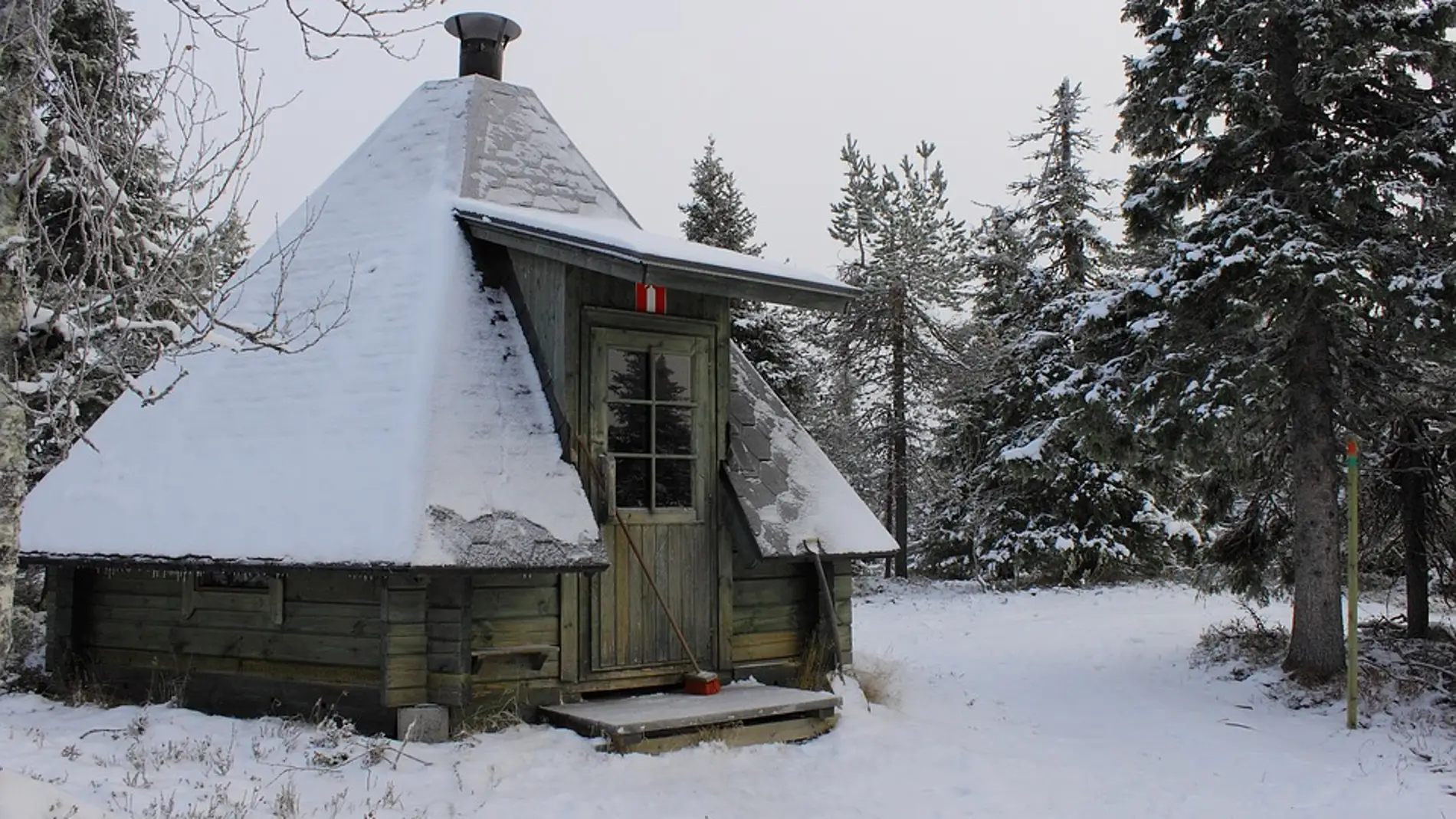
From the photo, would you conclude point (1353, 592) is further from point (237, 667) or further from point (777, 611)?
point (237, 667)

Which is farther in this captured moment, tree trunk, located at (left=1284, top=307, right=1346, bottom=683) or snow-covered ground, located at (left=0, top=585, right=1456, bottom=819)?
tree trunk, located at (left=1284, top=307, right=1346, bottom=683)

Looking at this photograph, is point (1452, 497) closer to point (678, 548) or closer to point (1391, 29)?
point (1391, 29)

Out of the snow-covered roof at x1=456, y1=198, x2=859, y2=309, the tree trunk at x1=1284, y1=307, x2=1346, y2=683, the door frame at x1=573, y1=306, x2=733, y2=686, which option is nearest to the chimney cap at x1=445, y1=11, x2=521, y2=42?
the snow-covered roof at x1=456, y1=198, x2=859, y2=309

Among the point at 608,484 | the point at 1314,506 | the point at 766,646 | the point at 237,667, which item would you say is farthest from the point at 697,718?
the point at 1314,506

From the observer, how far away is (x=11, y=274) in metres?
4.80

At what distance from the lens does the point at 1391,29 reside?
974 cm

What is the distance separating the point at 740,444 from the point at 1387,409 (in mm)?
5700

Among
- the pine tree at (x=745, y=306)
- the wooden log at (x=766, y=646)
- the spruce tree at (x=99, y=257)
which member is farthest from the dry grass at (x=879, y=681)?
the pine tree at (x=745, y=306)

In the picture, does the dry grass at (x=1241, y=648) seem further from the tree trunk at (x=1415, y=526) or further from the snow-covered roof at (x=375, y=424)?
the snow-covered roof at (x=375, y=424)

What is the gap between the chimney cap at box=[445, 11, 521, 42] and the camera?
12.0 m

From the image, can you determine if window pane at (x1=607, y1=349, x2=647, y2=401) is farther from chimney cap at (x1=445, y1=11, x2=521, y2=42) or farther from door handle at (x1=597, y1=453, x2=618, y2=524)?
chimney cap at (x1=445, y1=11, x2=521, y2=42)

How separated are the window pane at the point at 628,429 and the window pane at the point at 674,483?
0.73 ft

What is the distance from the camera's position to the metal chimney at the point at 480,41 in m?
11.9

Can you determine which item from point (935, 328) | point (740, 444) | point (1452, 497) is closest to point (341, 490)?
point (740, 444)
